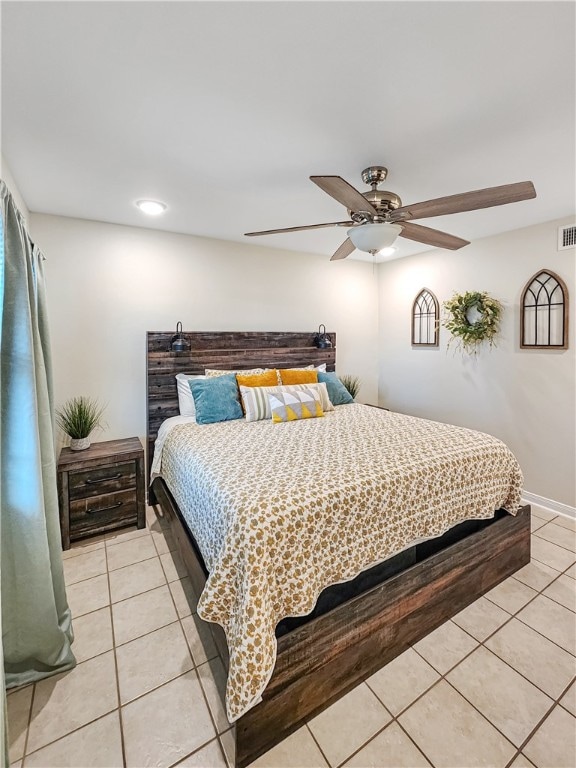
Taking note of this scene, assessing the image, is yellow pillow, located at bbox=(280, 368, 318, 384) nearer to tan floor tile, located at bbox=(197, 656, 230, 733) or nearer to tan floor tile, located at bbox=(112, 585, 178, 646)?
tan floor tile, located at bbox=(112, 585, 178, 646)

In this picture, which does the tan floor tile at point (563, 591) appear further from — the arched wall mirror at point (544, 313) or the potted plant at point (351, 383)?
the potted plant at point (351, 383)

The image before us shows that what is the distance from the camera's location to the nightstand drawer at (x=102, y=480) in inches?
102

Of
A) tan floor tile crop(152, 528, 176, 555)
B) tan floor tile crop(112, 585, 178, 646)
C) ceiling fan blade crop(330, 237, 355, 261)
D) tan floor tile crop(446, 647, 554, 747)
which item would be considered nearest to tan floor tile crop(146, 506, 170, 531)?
tan floor tile crop(152, 528, 176, 555)

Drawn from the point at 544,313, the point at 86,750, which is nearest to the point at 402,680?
the point at 86,750

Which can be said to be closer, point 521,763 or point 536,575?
point 521,763

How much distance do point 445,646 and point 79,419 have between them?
287 cm

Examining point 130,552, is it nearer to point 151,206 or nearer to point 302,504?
point 302,504

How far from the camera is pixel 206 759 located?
51.3 inches

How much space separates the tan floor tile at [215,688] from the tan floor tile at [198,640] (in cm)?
4

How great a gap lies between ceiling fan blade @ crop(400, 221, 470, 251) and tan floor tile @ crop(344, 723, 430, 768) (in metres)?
2.46

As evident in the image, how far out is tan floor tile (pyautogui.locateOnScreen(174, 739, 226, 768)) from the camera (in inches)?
50.4

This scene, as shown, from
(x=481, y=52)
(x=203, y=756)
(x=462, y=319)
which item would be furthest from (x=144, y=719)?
(x=462, y=319)

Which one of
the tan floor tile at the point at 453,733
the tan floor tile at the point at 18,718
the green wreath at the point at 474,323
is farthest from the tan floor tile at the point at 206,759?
the green wreath at the point at 474,323

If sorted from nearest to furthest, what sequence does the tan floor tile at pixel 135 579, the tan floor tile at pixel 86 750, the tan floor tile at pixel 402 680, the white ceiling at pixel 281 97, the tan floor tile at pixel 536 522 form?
1. the white ceiling at pixel 281 97
2. the tan floor tile at pixel 86 750
3. the tan floor tile at pixel 402 680
4. the tan floor tile at pixel 135 579
5. the tan floor tile at pixel 536 522
